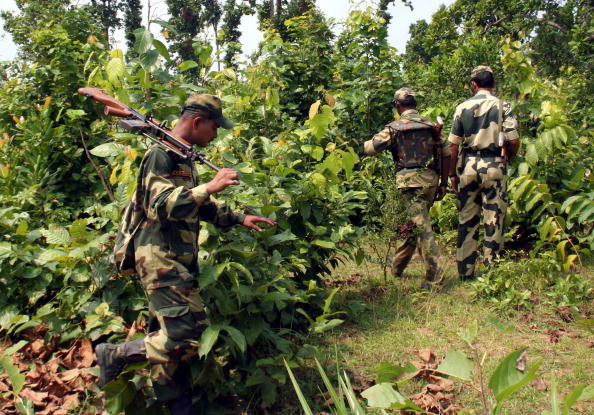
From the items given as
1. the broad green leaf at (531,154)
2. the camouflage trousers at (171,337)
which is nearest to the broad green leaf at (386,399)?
the camouflage trousers at (171,337)

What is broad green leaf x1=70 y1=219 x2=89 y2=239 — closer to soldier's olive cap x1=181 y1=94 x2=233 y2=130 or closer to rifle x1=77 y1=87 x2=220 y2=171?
rifle x1=77 y1=87 x2=220 y2=171

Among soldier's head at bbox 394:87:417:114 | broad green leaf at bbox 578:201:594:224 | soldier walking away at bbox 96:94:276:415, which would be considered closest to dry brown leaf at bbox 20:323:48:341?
soldier walking away at bbox 96:94:276:415

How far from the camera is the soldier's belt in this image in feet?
17.4

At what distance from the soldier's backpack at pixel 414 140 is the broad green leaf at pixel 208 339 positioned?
10.3ft

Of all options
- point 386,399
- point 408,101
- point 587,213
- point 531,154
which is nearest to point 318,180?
point 408,101

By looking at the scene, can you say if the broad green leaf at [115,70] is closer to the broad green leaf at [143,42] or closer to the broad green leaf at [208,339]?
the broad green leaf at [143,42]

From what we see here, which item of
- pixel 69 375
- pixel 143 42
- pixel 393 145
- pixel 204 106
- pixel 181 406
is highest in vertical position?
pixel 143 42

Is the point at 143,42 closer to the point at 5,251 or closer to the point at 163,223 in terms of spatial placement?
the point at 163,223

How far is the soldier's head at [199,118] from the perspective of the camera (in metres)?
2.97

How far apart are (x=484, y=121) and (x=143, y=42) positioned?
341cm

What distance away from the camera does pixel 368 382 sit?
11.2 feet

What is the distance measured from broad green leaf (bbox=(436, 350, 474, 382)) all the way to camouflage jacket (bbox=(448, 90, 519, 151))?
14.9ft

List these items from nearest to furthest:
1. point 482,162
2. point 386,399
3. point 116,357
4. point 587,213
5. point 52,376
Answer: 1. point 386,399
2. point 116,357
3. point 52,376
4. point 587,213
5. point 482,162

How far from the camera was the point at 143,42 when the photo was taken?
3.39 metres
